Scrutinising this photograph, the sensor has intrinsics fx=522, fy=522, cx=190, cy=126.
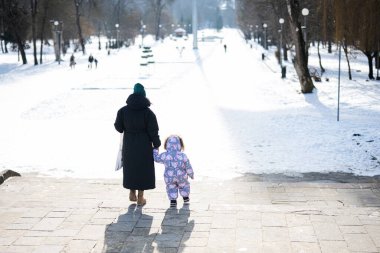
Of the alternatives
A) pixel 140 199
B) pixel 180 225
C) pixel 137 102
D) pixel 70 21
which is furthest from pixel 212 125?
pixel 70 21

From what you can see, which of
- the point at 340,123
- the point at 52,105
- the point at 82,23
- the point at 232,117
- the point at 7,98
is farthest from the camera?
the point at 82,23

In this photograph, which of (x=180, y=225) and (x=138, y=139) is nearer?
(x=180, y=225)

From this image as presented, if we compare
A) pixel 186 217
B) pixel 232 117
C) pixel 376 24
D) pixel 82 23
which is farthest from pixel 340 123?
pixel 82 23

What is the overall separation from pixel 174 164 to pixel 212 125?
8.16 meters

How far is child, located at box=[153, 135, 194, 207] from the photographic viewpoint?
619cm

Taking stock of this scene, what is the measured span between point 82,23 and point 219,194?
5723 cm

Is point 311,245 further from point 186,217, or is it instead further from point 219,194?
point 219,194

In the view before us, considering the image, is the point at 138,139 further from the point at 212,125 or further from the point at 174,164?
the point at 212,125

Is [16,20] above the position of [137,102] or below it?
above

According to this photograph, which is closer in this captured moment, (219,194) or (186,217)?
(186,217)

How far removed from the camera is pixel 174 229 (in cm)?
513

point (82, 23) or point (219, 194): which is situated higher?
point (82, 23)

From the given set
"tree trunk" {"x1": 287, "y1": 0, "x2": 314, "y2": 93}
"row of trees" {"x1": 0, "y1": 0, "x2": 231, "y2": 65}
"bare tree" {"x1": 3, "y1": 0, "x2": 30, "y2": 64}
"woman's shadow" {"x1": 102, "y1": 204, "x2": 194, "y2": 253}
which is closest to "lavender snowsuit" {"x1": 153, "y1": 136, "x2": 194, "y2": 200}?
"woman's shadow" {"x1": 102, "y1": 204, "x2": 194, "y2": 253}

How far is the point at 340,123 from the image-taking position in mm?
13695
